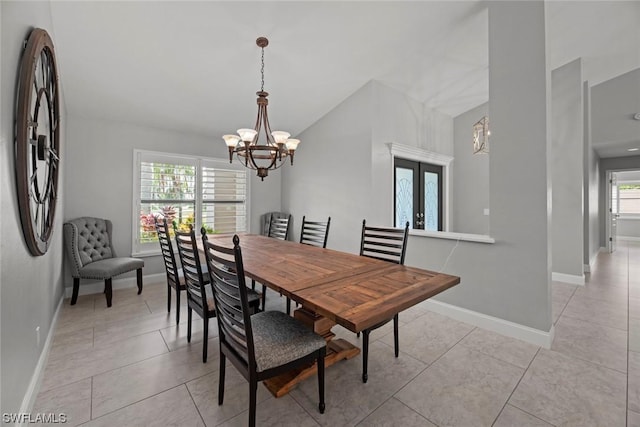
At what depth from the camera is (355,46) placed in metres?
3.20

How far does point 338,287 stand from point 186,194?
3.75 metres

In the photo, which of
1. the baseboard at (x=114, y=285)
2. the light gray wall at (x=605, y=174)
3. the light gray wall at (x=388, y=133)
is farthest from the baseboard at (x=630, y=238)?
the baseboard at (x=114, y=285)

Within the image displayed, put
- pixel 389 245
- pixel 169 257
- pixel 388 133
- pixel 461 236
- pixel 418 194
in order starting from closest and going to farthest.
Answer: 1. pixel 389 245
2. pixel 169 257
3. pixel 461 236
4. pixel 388 133
5. pixel 418 194

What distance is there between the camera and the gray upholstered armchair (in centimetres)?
326

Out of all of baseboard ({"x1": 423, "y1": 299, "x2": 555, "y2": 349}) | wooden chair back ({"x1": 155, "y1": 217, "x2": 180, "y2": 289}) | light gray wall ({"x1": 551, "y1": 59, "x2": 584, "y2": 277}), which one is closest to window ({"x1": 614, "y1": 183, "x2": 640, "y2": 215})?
light gray wall ({"x1": 551, "y1": 59, "x2": 584, "y2": 277})

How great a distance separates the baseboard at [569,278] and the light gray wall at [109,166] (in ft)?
20.3

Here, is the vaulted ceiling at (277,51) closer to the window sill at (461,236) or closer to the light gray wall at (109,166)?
the light gray wall at (109,166)

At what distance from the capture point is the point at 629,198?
879cm

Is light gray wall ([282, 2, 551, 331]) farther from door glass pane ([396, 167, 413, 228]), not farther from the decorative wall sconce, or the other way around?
door glass pane ([396, 167, 413, 228])

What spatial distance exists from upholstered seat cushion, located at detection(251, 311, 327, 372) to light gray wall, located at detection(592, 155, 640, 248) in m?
8.63

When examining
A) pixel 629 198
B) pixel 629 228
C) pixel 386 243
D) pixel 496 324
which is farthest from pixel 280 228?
pixel 629 228

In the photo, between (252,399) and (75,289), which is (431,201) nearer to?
(252,399)

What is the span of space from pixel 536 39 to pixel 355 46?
5.66ft

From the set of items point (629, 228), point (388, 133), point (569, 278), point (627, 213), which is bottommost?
point (569, 278)
